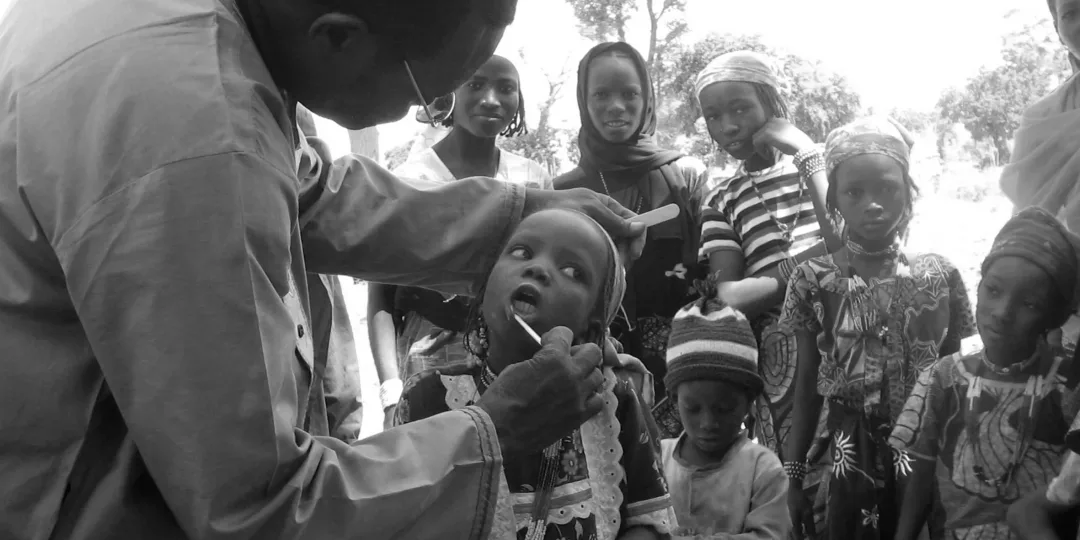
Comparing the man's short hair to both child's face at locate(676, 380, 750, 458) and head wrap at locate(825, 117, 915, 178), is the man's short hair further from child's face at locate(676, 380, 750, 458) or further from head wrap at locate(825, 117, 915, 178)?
head wrap at locate(825, 117, 915, 178)

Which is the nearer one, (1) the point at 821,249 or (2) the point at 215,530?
(2) the point at 215,530

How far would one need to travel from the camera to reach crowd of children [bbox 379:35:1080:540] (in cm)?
255

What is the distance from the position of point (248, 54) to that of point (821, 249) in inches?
115

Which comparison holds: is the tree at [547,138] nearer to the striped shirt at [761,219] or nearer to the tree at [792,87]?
the tree at [792,87]

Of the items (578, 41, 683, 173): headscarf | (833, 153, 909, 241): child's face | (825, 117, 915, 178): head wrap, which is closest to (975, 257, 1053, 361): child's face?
(833, 153, 909, 241): child's face

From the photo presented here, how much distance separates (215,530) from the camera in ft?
4.21

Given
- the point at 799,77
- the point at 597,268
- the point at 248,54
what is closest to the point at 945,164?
the point at 799,77

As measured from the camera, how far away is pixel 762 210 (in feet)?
13.5

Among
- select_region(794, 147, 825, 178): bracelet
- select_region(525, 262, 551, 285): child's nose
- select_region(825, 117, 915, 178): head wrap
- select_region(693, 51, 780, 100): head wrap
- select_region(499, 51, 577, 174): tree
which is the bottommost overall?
select_region(499, 51, 577, 174): tree

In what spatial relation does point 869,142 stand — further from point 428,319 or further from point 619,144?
point 428,319

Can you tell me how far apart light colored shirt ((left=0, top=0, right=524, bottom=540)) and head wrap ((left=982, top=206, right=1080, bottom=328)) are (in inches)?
86.9

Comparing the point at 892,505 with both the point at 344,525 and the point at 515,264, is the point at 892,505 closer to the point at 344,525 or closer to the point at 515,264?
the point at 515,264

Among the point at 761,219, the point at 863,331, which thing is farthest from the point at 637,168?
the point at 863,331

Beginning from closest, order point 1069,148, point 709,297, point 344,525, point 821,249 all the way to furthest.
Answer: point 344,525
point 1069,148
point 709,297
point 821,249
